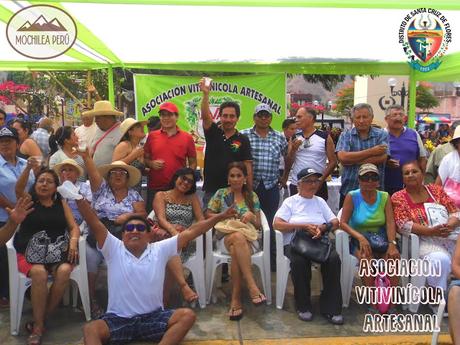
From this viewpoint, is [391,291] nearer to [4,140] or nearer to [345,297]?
[345,297]

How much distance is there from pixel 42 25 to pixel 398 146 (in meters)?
3.50

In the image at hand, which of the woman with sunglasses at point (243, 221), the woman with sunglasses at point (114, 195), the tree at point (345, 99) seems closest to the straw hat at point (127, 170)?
the woman with sunglasses at point (114, 195)

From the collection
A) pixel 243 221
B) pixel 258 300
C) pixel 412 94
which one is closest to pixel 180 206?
pixel 243 221

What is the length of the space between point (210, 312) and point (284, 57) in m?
4.10

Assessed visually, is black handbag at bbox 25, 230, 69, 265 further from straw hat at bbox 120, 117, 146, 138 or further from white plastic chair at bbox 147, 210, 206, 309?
straw hat at bbox 120, 117, 146, 138

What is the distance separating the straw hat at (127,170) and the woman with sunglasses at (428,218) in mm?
2310

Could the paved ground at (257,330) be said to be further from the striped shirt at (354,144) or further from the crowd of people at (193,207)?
the striped shirt at (354,144)

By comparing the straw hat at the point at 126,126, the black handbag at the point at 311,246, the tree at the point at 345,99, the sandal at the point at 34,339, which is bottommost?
the sandal at the point at 34,339

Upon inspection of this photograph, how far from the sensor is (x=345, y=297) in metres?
3.92

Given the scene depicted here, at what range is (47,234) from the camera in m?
3.56

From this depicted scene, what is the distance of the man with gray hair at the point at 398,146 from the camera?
14.7 feet

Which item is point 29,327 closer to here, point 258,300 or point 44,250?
point 44,250

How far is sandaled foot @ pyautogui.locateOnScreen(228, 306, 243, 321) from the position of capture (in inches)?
141

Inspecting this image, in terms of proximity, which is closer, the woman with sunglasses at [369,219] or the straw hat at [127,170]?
the woman with sunglasses at [369,219]
